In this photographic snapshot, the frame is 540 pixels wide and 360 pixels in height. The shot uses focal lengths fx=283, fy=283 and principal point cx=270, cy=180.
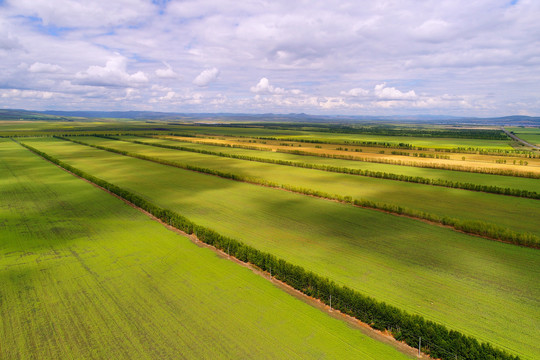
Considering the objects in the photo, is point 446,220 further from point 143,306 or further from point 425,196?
point 143,306

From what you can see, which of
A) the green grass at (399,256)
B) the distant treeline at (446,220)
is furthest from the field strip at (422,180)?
the green grass at (399,256)

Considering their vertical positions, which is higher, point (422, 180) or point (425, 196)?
point (422, 180)

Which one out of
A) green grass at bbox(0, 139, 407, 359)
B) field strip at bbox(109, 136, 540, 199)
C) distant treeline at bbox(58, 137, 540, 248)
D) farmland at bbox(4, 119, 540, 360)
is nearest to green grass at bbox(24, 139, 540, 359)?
farmland at bbox(4, 119, 540, 360)

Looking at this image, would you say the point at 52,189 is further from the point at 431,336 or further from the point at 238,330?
the point at 431,336

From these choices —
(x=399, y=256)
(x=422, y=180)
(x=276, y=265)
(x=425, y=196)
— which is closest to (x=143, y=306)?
(x=276, y=265)

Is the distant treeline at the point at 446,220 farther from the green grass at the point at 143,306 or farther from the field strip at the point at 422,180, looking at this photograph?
the green grass at the point at 143,306

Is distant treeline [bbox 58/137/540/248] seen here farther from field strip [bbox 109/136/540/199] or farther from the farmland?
field strip [bbox 109/136/540/199]

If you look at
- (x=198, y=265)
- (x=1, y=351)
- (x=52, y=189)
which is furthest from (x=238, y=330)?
(x=52, y=189)
